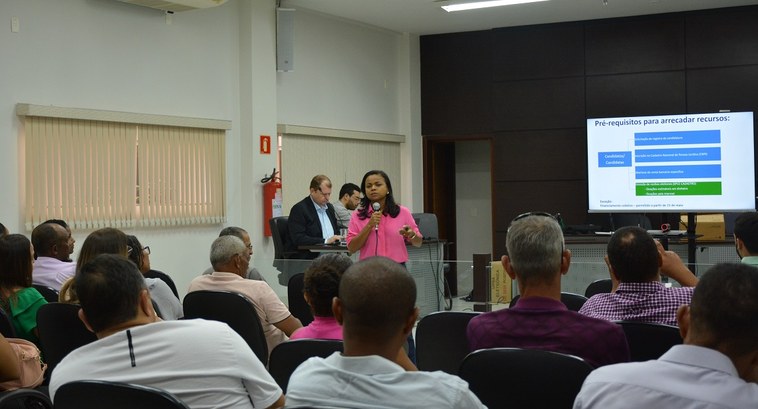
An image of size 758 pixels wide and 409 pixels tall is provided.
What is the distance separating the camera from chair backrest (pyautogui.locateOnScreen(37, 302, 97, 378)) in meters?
3.27

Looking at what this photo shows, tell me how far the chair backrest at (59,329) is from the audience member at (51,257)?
40.3 inches

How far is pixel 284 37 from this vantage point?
350 inches

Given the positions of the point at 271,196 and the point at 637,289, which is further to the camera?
the point at 271,196

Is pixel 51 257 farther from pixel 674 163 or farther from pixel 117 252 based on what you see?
pixel 674 163

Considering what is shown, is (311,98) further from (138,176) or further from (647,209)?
(647,209)

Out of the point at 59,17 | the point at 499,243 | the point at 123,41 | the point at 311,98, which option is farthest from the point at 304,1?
the point at 499,243

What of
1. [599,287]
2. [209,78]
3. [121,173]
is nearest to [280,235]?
[121,173]

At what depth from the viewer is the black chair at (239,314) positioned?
3.71 metres

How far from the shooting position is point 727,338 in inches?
64.7

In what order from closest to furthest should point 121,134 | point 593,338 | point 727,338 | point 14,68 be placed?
point 727,338 < point 593,338 < point 14,68 < point 121,134

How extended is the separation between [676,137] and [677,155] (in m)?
0.18

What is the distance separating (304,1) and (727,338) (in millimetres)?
7901

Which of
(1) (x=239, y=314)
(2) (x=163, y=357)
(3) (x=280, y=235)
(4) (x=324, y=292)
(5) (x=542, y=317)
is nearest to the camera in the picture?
(2) (x=163, y=357)

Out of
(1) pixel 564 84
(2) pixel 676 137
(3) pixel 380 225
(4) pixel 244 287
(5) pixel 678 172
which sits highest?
(1) pixel 564 84
